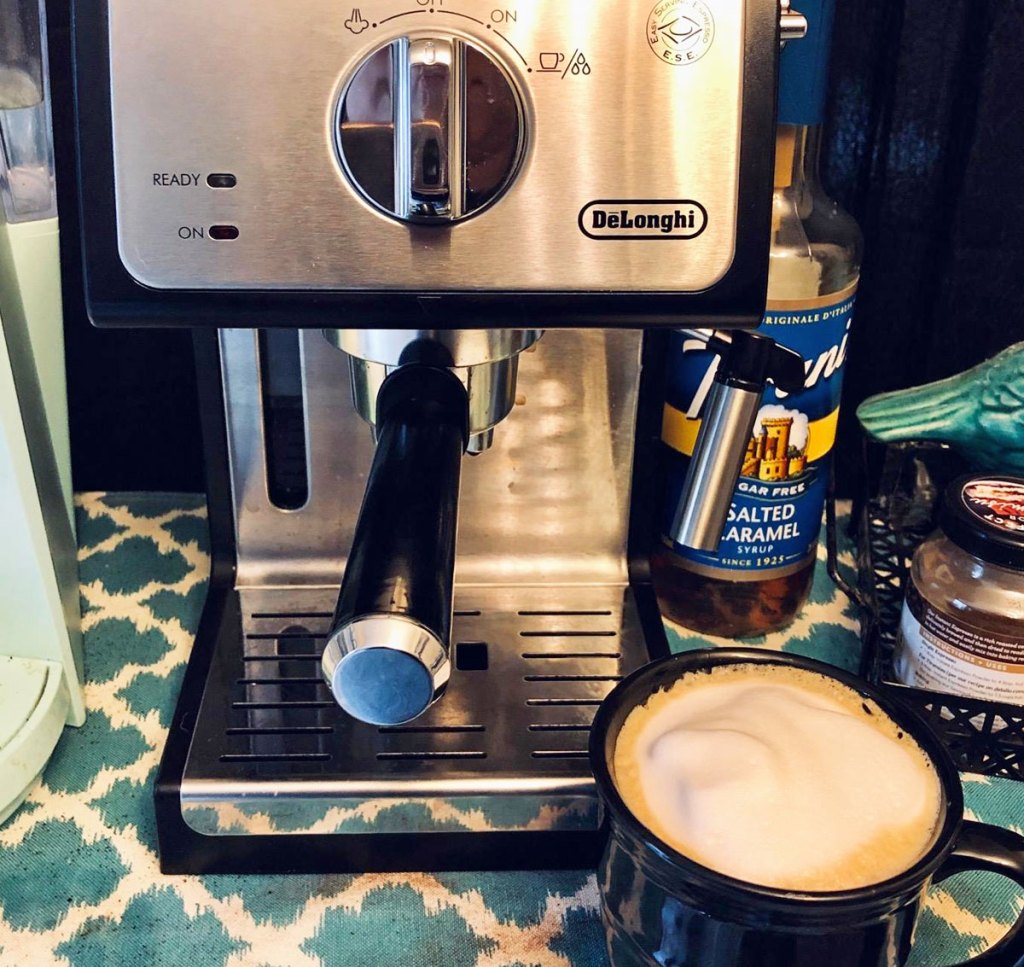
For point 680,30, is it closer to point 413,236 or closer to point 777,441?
point 413,236

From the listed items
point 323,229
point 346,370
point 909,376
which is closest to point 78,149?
point 323,229

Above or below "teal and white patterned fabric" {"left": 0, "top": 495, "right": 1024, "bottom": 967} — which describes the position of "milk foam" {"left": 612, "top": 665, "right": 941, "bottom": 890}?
above

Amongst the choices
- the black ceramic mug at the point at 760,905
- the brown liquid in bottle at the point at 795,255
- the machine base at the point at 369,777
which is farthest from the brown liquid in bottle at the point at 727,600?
the black ceramic mug at the point at 760,905

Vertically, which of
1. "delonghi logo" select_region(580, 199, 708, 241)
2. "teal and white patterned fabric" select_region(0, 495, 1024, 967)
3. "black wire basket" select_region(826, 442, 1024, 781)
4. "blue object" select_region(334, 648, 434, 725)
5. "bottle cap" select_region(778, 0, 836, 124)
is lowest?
"teal and white patterned fabric" select_region(0, 495, 1024, 967)

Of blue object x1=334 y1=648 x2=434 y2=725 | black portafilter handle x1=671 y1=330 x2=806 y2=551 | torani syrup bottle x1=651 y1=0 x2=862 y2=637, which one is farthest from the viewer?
torani syrup bottle x1=651 y1=0 x2=862 y2=637

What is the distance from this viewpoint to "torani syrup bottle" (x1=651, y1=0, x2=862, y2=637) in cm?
52

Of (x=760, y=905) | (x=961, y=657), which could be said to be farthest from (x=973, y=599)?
(x=760, y=905)

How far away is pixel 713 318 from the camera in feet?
1.25

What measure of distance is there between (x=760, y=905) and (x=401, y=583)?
14cm

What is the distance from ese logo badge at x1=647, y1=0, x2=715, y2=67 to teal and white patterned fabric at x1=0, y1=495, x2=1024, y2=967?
12.5 inches

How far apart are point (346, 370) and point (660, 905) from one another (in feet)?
0.94

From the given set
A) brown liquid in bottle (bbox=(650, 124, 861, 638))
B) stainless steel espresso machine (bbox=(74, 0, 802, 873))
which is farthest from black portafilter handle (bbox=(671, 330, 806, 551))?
brown liquid in bottle (bbox=(650, 124, 861, 638))

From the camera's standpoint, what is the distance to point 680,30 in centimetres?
35

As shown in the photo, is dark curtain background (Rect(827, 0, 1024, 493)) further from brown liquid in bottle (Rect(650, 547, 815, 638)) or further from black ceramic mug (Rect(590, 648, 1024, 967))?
black ceramic mug (Rect(590, 648, 1024, 967))
